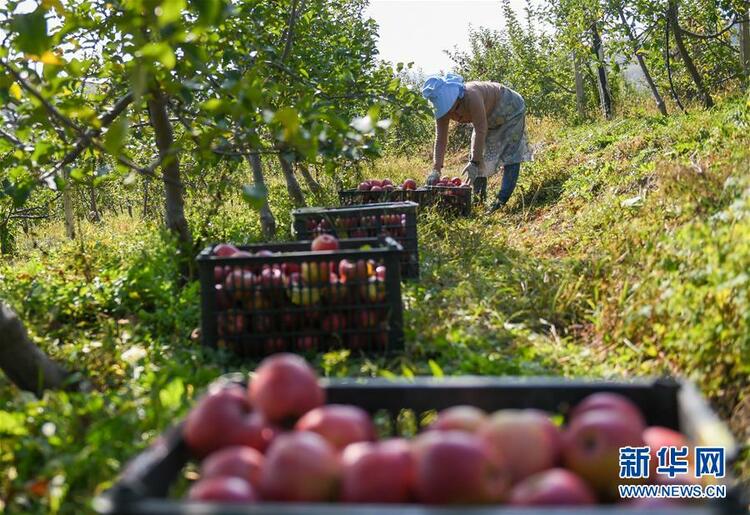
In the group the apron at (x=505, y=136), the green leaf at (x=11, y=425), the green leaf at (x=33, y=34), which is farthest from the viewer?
the apron at (x=505, y=136)

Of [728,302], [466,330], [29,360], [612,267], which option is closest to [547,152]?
[612,267]

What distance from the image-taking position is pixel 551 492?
1.10 metres

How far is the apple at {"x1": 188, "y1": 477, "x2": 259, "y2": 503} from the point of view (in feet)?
3.73

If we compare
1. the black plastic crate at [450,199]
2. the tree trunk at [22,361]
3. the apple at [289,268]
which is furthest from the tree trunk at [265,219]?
the tree trunk at [22,361]

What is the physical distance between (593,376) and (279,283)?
4.37ft

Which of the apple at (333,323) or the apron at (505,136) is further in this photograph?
the apron at (505,136)

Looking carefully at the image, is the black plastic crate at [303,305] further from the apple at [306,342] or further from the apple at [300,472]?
the apple at [300,472]

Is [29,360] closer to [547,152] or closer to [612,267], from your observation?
[612,267]

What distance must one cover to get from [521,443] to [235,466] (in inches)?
19.7

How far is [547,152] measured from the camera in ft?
34.7

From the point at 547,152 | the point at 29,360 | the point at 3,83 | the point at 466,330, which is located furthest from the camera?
the point at 547,152

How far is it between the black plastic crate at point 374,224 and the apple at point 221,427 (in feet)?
9.96

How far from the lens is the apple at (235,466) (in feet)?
4.05

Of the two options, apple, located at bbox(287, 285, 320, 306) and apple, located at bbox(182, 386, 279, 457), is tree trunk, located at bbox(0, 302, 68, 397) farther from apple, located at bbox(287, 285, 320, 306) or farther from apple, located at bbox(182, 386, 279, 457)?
apple, located at bbox(182, 386, 279, 457)
